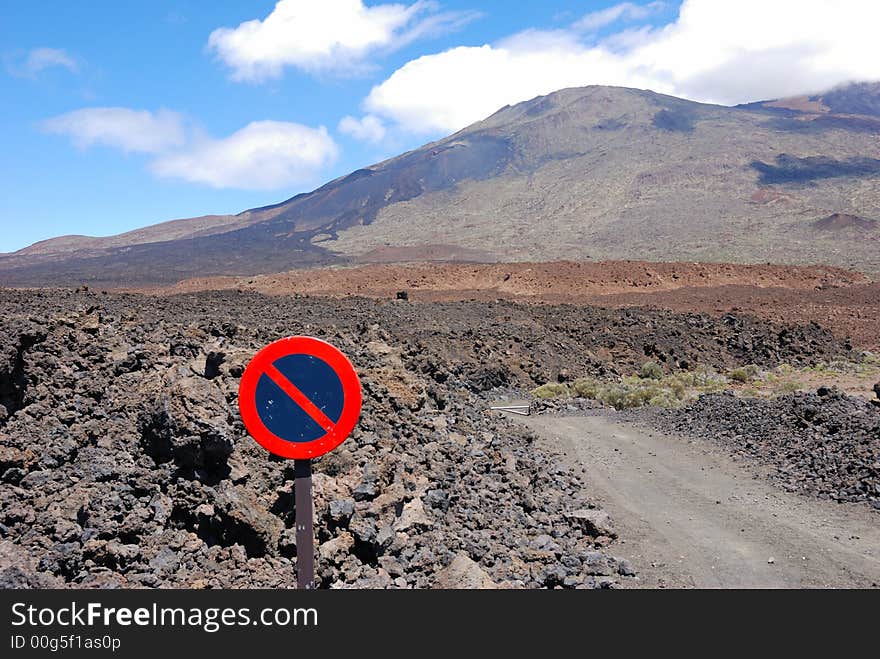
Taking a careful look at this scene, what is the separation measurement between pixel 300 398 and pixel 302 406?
36 millimetres

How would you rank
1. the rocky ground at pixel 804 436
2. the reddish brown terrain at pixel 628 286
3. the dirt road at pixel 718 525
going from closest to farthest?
the dirt road at pixel 718 525
the rocky ground at pixel 804 436
the reddish brown terrain at pixel 628 286

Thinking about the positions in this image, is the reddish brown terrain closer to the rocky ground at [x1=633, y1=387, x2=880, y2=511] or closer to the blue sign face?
the rocky ground at [x1=633, y1=387, x2=880, y2=511]

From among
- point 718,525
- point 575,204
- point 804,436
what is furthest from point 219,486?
point 575,204

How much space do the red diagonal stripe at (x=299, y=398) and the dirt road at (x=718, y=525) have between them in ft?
11.6

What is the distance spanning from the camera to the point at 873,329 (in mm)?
25391

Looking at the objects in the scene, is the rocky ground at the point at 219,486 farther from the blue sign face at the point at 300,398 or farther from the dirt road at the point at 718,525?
the blue sign face at the point at 300,398

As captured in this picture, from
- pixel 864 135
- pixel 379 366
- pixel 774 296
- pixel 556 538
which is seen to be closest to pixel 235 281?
pixel 774 296

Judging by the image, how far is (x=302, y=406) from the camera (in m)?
2.98

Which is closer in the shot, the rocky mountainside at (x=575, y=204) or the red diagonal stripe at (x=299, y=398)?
the red diagonal stripe at (x=299, y=398)

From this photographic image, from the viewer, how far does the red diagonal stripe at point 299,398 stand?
2.96m

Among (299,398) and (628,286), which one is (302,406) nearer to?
(299,398)

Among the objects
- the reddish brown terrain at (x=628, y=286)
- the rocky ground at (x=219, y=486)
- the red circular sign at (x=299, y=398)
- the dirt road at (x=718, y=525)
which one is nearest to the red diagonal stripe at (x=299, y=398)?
the red circular sign at (x=299, y=398)

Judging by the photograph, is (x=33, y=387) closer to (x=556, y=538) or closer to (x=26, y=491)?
(x=26, y=491)

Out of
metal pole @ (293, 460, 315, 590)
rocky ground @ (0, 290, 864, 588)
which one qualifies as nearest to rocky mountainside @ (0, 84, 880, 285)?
rocky ground @ (0, 290, 864, 588)
